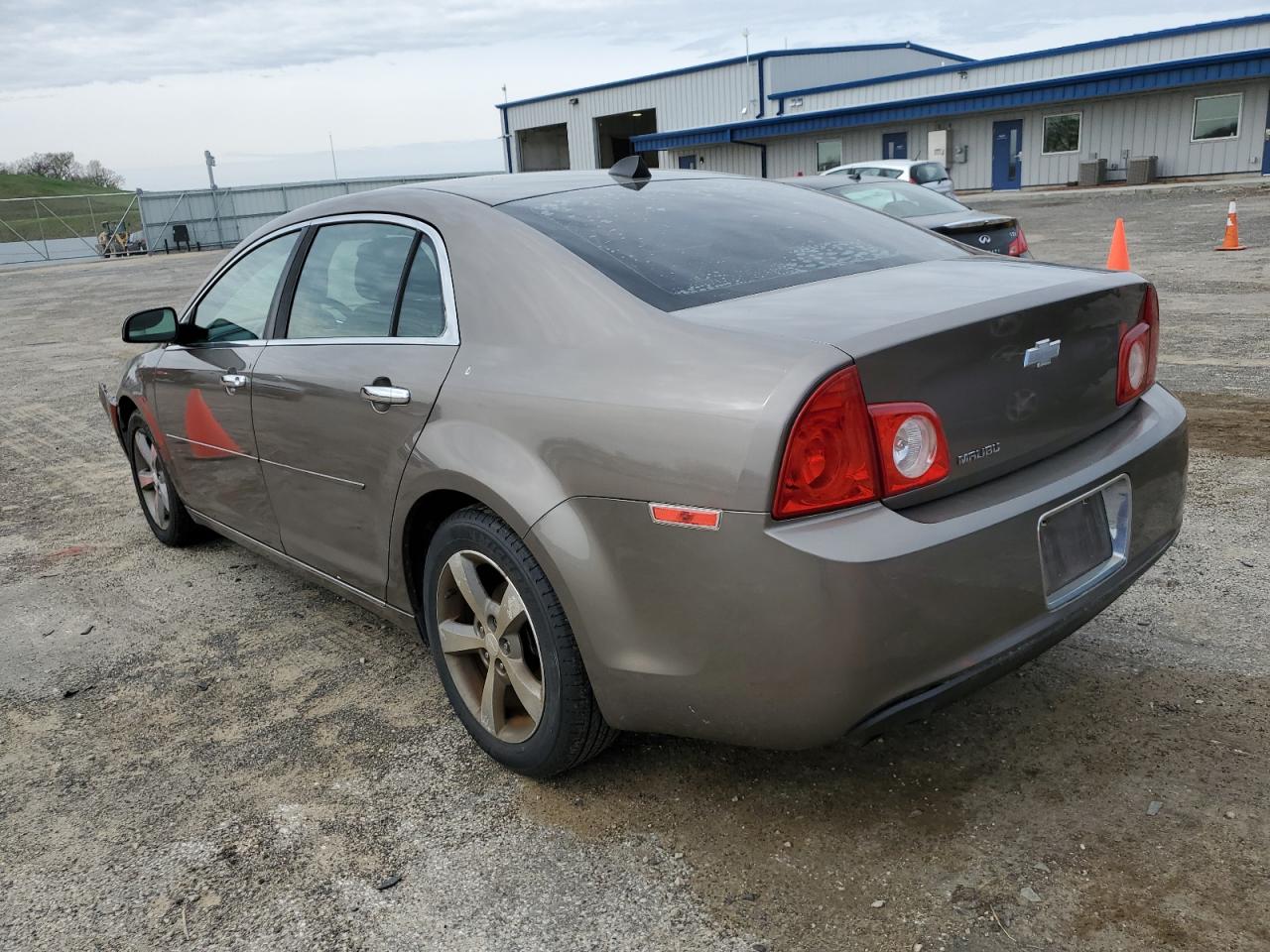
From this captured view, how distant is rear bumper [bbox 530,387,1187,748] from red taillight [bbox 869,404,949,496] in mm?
66

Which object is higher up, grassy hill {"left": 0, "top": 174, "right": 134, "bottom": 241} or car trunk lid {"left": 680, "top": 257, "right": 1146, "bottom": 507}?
grassy hill {"left": 0, "top": 174, "right": 134, "bottom": 241}

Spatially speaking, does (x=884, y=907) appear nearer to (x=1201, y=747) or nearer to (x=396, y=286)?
(x=1201, y=747)

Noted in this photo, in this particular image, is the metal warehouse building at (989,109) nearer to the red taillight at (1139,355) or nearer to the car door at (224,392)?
the red taillight at (1139,355)

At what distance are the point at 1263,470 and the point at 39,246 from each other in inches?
1601

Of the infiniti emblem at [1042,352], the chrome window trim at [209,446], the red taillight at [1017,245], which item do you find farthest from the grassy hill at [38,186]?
the infiniti emblem at [1042,352]

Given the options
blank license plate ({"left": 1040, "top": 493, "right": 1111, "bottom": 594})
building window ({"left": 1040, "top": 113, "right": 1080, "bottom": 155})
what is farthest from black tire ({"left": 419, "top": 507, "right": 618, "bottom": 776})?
building window ({"left": 1040, "top": 113, "right": 1080, "bottom": 155})

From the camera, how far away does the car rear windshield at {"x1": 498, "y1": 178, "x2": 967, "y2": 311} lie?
269 centimetres

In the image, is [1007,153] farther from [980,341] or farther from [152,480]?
[980,341]

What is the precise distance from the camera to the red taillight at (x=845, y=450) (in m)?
Answer: 2.12

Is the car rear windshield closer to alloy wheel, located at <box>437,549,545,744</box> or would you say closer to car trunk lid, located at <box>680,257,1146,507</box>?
car trunk lid, located at <box>680,257,1146,507</box>

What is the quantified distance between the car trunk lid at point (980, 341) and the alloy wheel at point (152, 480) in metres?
3.31

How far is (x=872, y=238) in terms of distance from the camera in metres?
3.25

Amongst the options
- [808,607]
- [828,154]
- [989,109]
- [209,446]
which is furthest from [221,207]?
[808,607]

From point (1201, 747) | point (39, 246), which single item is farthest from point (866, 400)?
point (39, 246)
